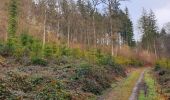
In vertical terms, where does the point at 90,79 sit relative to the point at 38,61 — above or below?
below

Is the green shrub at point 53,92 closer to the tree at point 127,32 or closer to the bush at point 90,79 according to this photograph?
A: the bush at point 90,79

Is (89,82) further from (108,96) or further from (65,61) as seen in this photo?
(65,61)

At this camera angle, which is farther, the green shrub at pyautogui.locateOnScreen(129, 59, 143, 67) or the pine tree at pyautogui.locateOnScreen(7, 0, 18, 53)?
the green shrub at pyautogui.locateOnScreen(129, 59, 143, 67)

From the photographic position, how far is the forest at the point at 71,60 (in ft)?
69.8

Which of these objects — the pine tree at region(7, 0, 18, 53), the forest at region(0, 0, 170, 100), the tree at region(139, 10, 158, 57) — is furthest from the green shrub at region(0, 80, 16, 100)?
the tree at region(139, 10, 158, 57)

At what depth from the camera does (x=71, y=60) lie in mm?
37719

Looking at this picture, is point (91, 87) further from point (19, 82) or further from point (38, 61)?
point (38, 61)

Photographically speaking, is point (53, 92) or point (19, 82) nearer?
point (53, 92)

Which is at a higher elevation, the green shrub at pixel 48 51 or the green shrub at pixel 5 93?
the green shrub at pixel 48 51

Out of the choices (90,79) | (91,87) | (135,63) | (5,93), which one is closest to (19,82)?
(5,93)

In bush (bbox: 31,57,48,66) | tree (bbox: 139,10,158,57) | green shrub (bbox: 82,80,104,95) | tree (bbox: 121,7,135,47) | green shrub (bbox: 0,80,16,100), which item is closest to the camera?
green shrub (bbox: 0,80,16,100)

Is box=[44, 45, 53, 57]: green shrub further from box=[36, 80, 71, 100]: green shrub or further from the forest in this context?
box=[36, 80, 71, 100]: green shrub

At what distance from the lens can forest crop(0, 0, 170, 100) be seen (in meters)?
21.3

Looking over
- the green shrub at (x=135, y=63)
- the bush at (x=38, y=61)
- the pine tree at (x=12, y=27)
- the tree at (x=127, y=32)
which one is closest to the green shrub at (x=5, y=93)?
the bush at (x=38, y=61)
